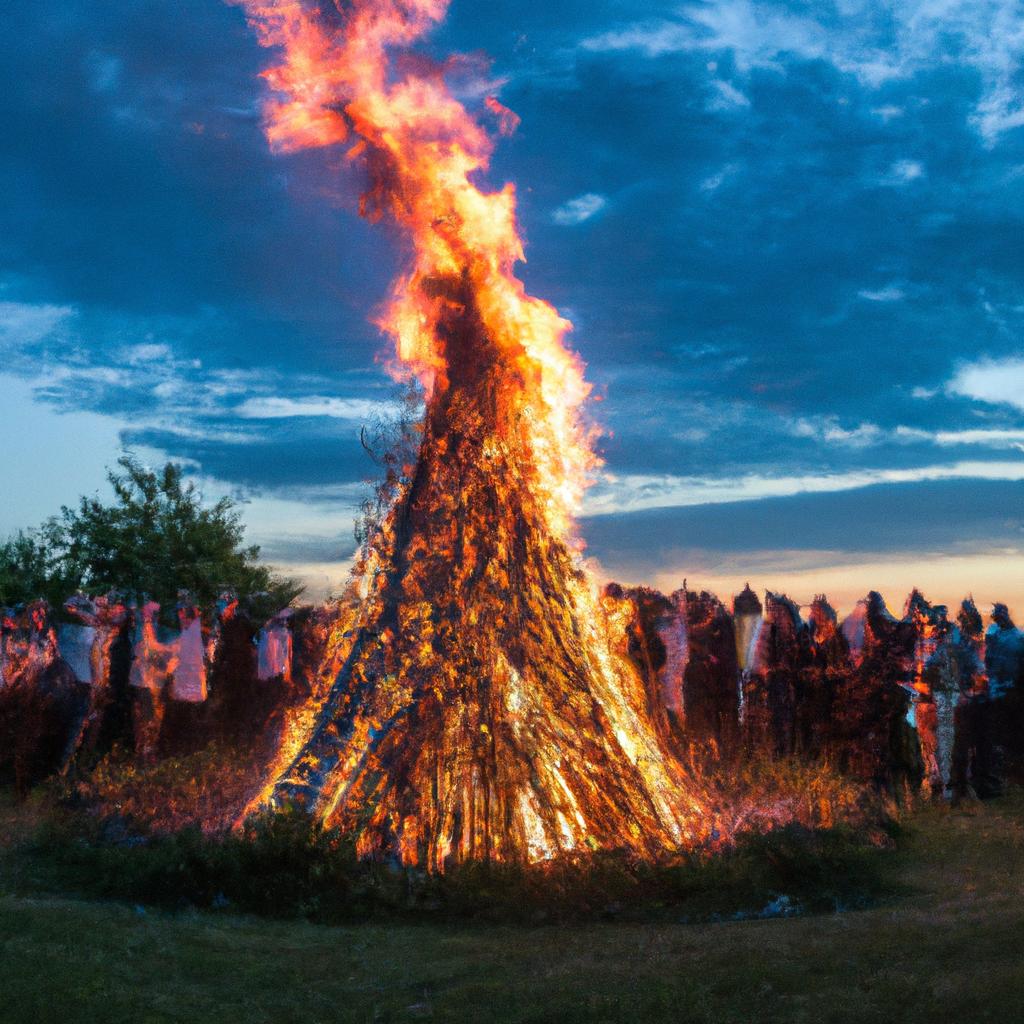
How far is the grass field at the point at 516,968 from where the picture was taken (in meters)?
5.94

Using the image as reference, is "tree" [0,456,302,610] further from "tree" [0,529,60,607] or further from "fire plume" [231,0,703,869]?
"fire plume" [231,0,703,869]

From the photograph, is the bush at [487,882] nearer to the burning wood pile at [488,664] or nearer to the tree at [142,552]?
the burning wood pile at [488,664]

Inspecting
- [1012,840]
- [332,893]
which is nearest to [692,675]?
[1012,840]

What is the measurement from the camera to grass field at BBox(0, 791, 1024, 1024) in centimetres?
594

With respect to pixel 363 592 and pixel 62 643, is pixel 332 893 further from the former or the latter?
pixel 62 643

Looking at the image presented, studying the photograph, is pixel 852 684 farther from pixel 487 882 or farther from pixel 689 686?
pixel 487 882

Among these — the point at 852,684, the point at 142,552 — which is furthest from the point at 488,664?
the point at 142,552

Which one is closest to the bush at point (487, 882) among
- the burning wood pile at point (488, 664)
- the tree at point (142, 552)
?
the burning wood pile at point (488, 664)

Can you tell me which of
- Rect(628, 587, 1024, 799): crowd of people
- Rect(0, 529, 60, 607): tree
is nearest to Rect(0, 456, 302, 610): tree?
Rect(0, 529, 60, 607): tree

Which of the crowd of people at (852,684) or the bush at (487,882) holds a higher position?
the crowd of people at (852,684)

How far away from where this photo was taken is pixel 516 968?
289 inches

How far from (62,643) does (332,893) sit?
907 centimetres

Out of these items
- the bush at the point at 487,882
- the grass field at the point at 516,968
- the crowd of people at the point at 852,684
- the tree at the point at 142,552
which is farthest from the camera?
the tree at the point at 142,552

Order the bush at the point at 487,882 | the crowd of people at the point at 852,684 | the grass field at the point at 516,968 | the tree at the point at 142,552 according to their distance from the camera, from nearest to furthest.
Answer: the grass field at the point at 516,968
the bush at the point at 487,882
the crowd of people at the point at 852,684
the tree at the point at 142,552
